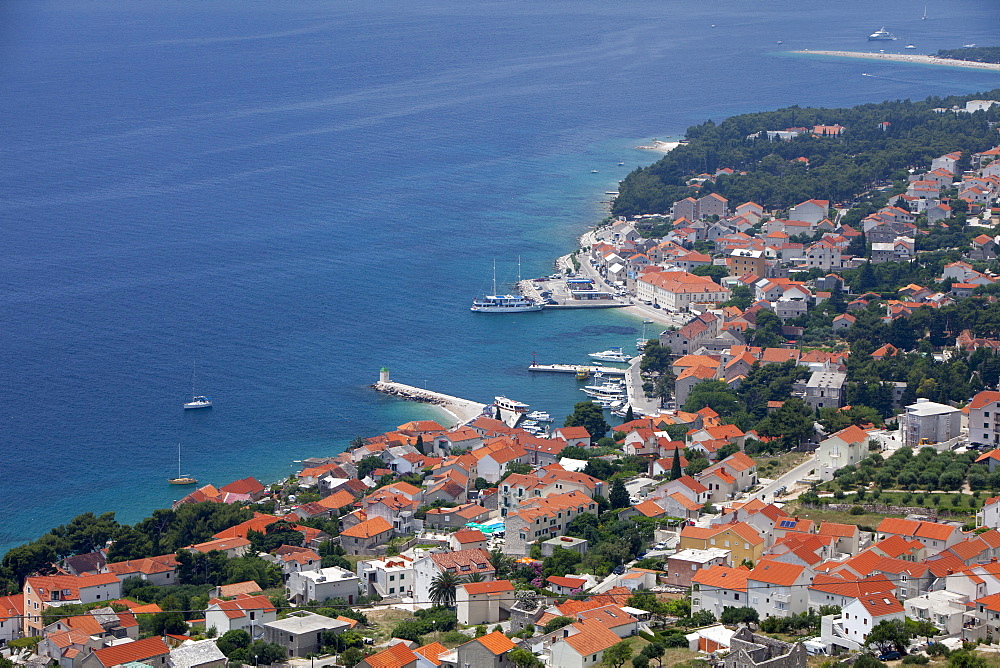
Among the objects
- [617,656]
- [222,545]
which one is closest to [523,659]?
[617,656]

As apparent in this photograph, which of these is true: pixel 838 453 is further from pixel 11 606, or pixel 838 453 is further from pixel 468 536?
pixel 11 606

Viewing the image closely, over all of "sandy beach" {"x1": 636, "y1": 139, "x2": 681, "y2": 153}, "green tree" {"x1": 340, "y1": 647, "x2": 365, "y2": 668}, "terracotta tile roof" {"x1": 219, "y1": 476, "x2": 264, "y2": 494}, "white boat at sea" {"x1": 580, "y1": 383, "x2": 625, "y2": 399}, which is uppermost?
"sandy beach" {"x1": 636, "y1": 139, "x2": 681, "y2": 153}

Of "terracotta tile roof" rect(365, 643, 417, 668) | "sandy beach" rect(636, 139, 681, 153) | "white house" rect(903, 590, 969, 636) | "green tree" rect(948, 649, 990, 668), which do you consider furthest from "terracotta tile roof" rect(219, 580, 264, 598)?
"sandy beach" rect(636, 139, 681, 153)

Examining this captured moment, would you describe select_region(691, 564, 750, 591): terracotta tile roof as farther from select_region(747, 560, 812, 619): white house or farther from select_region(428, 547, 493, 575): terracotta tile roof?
select_region(428, 547, 493, 575): terracotta tile roof

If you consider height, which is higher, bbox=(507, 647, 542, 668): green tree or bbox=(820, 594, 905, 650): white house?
bbox=(820, 594, 905, 650): white house

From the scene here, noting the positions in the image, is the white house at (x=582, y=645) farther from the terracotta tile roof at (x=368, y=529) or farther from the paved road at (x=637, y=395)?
the paved road at (x=637, y=395)

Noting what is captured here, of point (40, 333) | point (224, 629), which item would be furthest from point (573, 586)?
point (40, 333)

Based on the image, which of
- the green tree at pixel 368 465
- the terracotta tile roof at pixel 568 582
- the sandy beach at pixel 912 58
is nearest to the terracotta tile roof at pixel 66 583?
the green tree at pixel 368 465
